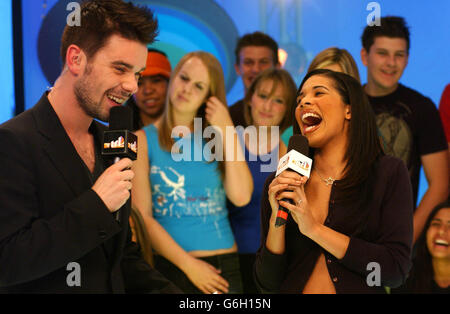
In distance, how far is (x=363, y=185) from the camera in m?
1.94

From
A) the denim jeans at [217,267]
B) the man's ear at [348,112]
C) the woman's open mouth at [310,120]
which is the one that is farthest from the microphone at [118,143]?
the denim jeans at [217,267]

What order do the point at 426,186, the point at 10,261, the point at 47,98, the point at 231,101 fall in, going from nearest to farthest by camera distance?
the point at 10,261 < the point at 47,98 < the point at 426,186 < the point at 231,101

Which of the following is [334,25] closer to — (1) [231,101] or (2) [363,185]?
(1) [231,101]

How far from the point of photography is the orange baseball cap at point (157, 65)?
346 cm

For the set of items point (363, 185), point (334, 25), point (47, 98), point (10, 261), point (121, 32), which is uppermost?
point (334, 25)

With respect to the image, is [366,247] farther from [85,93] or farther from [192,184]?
[192,184]

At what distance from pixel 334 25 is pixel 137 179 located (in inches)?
67.6

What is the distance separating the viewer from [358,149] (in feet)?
6.44

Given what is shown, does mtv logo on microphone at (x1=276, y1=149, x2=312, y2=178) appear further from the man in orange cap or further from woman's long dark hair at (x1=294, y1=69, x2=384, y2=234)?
the man in orange cap

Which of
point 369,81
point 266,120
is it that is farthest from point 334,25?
point 266,120

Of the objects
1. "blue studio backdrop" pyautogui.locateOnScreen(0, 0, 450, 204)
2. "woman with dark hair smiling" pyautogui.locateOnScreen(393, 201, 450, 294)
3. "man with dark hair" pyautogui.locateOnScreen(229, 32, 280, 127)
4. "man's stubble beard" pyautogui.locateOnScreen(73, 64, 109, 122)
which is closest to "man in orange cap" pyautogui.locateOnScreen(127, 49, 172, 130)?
"blue studio backdrop" pyautogui.locateOnScreen(0, 0, 450, 204)

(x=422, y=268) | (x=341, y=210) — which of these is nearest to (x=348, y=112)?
(x=341, y=210)

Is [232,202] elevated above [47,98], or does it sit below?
below

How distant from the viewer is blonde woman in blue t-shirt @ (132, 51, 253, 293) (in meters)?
3.04
